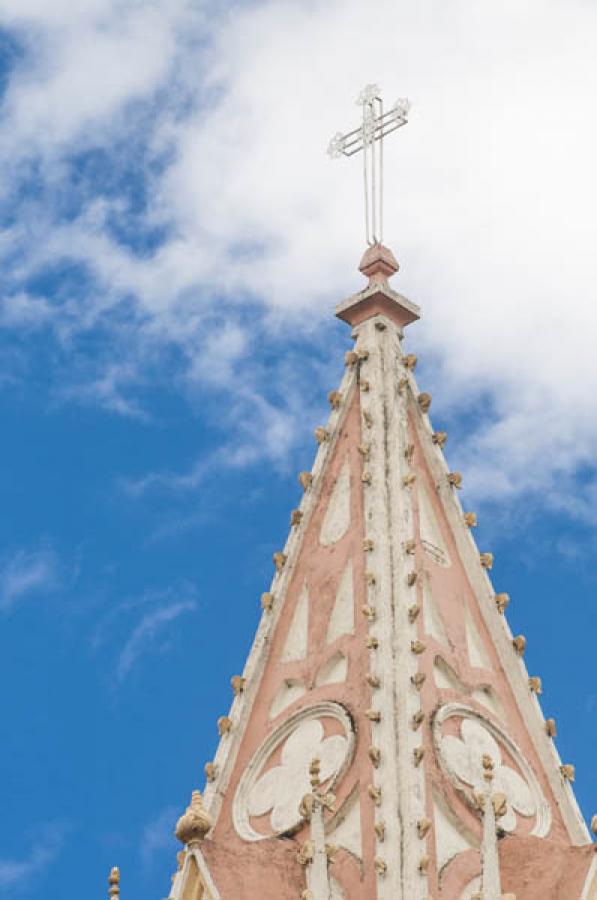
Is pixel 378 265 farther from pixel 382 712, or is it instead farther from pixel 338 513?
pixel 382 712

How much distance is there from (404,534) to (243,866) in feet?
14.8

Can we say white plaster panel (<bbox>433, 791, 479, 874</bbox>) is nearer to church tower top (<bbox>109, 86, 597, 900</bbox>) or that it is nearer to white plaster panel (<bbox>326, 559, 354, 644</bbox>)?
church tower top (<bbox>109, 86, 597, 900</bbox>)

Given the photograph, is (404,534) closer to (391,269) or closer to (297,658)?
(297,658)

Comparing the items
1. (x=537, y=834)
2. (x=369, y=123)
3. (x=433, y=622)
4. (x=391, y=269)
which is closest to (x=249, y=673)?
(x=433, y=622)

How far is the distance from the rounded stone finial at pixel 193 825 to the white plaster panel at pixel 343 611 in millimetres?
2873

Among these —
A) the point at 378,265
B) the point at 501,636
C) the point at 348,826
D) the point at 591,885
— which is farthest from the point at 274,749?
the point at 378,265

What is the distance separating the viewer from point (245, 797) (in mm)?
25234

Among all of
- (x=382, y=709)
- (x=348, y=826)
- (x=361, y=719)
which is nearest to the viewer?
(x=348, y=826)

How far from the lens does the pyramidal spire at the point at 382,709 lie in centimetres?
2355

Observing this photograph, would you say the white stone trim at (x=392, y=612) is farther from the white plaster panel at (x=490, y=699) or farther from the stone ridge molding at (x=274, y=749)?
the white plaster panel at (x=490, y=699)

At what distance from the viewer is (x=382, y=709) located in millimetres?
24203

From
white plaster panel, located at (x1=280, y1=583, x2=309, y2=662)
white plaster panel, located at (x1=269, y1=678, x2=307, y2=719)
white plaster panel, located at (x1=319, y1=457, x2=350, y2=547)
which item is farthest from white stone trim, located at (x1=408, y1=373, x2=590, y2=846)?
white plaster panel, located at (x1=269, y1=678, x2=307, y2=719)

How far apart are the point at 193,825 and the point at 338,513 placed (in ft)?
16.2

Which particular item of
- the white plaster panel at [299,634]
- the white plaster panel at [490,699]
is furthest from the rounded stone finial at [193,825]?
the white plaster panel at [490,699]
